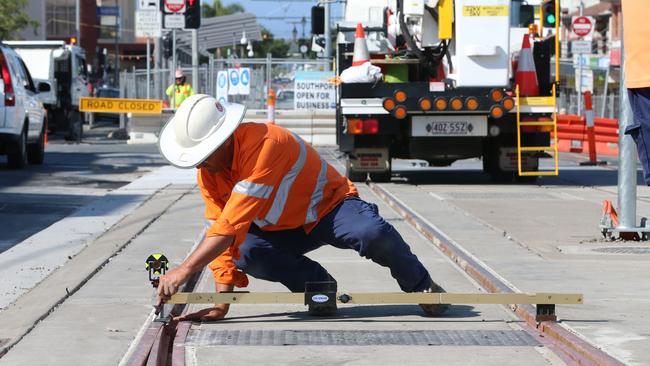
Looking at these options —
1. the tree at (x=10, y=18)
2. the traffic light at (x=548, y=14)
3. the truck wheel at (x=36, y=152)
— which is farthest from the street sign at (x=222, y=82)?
the tree at (x=10, y=18)

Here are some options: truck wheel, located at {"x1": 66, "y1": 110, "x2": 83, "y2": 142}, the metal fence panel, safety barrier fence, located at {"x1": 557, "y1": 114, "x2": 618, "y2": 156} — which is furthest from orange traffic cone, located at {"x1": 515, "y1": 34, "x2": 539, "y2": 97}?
truck wheel, located at {"x1": 66, "y1": 110, "x2": 83, "y2": 142}

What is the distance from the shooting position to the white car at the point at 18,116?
63.6 feet

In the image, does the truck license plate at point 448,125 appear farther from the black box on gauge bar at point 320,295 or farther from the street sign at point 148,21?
the street sign at point 148,21

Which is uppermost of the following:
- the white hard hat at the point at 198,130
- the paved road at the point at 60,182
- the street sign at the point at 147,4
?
the street sign at the point at 147,4

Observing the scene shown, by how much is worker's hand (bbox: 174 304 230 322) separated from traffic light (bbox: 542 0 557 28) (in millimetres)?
11715

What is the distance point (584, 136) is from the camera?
98.1 ft

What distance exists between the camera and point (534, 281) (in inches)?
332

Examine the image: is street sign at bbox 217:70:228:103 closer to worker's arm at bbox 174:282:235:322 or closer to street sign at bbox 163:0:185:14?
street sign at bbox 163:0:185:14

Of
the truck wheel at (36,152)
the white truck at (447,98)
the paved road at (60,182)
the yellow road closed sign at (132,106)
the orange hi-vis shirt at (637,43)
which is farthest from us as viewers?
the yellow road closed sign at (132,106)

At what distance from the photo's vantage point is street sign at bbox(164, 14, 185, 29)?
1050 inches

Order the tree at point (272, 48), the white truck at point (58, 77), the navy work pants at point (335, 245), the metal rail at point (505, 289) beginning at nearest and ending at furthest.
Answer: the metal rail at point (505, 289) → the navy work pants at point (335, 245) → the white truck at point (58, 77) → the tree at point (272, 48)

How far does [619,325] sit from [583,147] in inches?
958

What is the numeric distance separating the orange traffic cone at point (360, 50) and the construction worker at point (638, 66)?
40.9ft

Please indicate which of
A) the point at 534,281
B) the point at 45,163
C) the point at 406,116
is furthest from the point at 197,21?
the point at 534,281
